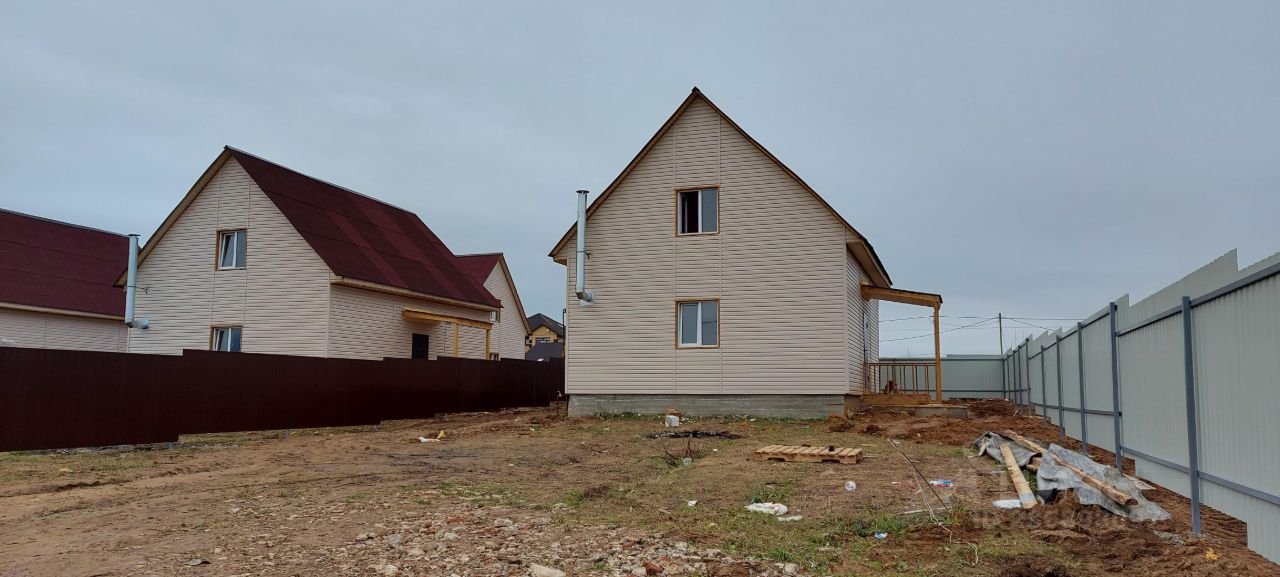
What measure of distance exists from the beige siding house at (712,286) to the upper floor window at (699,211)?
3cm

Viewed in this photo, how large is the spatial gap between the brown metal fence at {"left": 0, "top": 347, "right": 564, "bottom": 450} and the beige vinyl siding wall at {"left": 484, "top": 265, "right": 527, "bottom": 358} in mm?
12445

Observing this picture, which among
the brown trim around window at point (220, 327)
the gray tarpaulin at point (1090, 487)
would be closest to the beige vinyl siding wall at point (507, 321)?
the brown trim around window at point (220, 327)

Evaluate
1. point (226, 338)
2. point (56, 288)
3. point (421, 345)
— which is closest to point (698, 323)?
point (421, 345)

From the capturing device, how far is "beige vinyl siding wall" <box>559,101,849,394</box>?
20.0 m

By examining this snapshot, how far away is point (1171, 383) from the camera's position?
25.2ft

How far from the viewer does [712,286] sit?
20578 mm

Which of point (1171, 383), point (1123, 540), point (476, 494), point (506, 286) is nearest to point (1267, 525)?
point (1123, 540)

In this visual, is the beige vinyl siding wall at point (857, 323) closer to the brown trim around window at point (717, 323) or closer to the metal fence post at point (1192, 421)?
the brown trim around window at point (717, 323)

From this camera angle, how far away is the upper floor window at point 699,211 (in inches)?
821

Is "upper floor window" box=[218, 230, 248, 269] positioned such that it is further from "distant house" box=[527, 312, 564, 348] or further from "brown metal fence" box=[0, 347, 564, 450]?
"distant house" box=[527, 312, 564, 348]

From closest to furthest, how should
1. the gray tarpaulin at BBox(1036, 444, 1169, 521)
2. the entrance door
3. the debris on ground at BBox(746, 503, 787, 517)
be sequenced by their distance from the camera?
the gray tarpaulin at BBox(1036, 444, 1169, 521) → the debris on ground at BBox(746, 503, 787, 517) → the entrance door

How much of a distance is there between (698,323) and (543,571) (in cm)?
1464

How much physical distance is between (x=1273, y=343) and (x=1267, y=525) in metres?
1.15

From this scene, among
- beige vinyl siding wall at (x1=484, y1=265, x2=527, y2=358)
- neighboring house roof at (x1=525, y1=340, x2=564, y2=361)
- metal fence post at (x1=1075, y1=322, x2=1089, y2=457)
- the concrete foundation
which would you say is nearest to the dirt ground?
metal fence post at (x1=1075, y1=322, x2=1089, y2=457)
